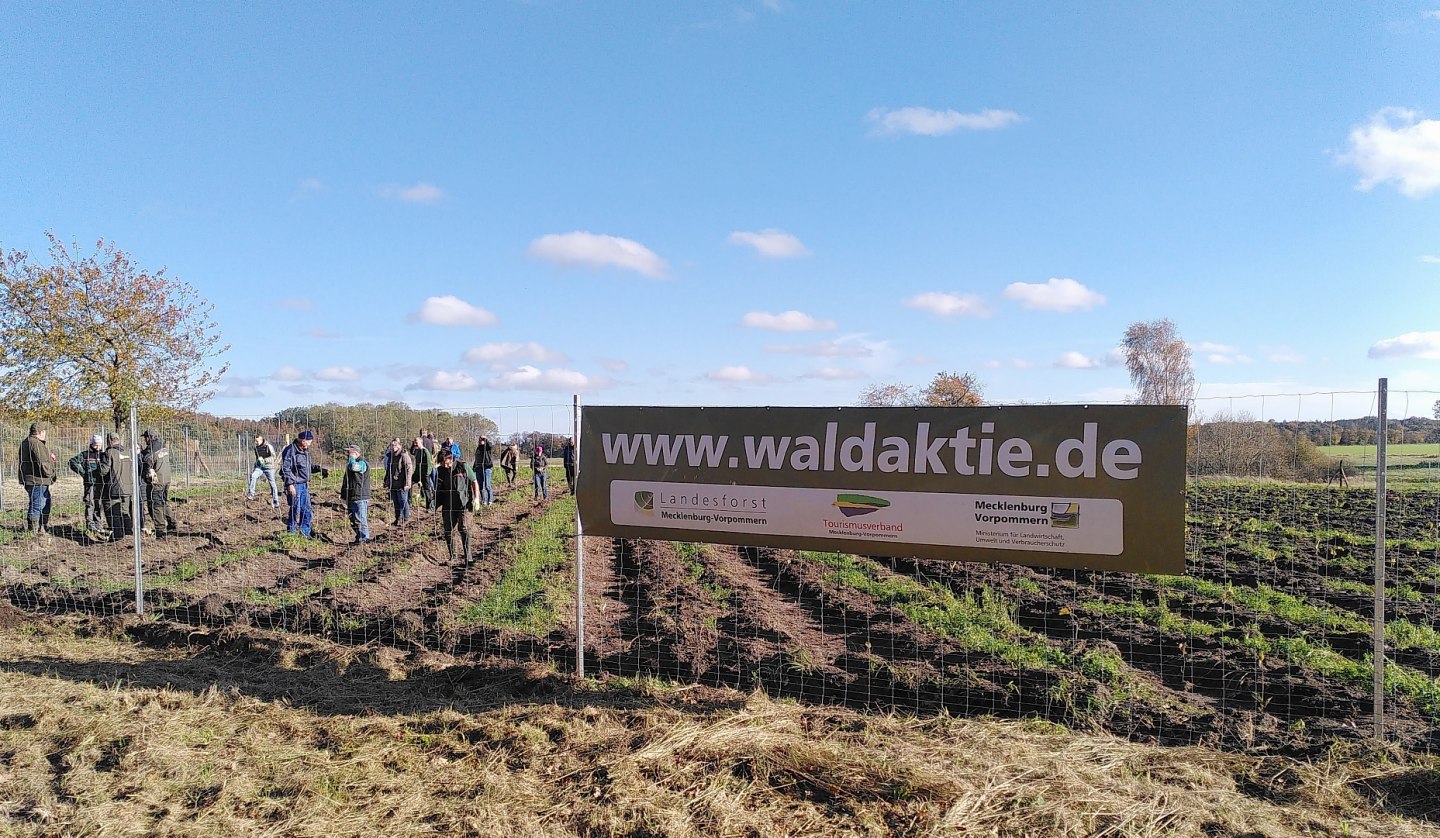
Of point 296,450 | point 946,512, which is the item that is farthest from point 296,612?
point 946,512

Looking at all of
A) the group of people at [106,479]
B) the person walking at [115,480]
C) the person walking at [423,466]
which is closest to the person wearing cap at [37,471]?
the group of people at [106,479]

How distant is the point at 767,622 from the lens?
7305 millimetres

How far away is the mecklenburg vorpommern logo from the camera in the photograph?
16.4 ft

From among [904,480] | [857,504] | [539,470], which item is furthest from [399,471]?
[904,480]

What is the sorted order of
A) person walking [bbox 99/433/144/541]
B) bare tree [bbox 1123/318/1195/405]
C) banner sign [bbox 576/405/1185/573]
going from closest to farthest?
banner sign [bbox 576/405/1185/573]
person walking [bbox 99/433/144/541]
bare tree [bbox 1123/318/1195/405]

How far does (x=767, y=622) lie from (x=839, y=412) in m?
2.95

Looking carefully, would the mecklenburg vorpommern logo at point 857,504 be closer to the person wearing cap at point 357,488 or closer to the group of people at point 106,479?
the person wearing cap at point 357,488

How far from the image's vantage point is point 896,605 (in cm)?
820

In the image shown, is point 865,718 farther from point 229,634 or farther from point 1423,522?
point 1423,522

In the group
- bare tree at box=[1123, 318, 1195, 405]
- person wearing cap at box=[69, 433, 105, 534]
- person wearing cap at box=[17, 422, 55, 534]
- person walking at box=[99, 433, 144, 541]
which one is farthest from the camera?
bare tree at box=[1123, 318, 1195, 405]

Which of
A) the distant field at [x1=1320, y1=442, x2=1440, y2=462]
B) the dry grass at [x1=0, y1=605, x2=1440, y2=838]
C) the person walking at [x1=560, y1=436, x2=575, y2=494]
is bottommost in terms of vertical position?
the dry grass at [x1=0, y1=605, x2=1440, y2=838]

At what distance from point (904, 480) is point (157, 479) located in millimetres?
12433

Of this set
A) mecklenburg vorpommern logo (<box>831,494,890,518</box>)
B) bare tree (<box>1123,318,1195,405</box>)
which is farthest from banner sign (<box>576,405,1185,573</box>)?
bare tree (<box>1123,318,1195,405</box>)

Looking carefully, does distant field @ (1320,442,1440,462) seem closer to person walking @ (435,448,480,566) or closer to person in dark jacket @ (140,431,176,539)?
person walking @ (435,448,480,566)
